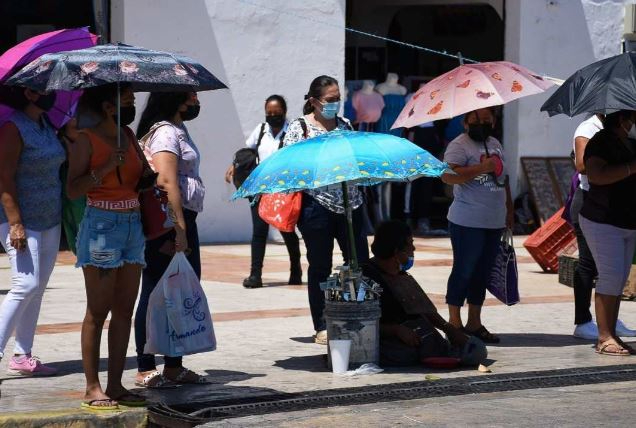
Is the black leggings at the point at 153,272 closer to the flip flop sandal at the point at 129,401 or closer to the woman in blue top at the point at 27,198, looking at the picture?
the flip flop sandal at the point at 129,401

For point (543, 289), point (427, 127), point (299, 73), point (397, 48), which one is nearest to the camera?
point (543, 289)

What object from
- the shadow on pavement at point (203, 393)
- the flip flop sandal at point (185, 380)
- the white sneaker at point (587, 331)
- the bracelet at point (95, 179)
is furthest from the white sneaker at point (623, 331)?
the bracelet at point (95, 179)

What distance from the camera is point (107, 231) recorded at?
23.4 feet

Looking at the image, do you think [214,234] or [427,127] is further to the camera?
[427,127]

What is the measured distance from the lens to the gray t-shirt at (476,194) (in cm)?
945

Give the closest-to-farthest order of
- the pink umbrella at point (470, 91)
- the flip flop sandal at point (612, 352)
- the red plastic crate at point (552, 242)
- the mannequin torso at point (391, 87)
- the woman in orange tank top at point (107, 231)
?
the woman in orange tank top at point (107, 231) → the pink umbrella at point (470, 91) → the flip flop sandal at point (612, 352) → the red plastic crate at point (552, 242) → the mannequin torso at point (391, 87)

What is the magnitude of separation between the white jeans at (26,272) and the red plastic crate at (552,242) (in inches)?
275

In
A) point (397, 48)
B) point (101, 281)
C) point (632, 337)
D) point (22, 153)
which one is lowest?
point (632, 337)

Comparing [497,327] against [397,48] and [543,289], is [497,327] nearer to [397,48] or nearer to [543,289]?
[543,289]

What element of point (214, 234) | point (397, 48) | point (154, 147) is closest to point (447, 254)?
point (214, 234)

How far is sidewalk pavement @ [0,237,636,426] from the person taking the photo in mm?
7734

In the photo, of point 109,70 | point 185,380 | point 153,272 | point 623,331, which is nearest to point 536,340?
point 623,331

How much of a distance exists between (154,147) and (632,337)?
4.15m

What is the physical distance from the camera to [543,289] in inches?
508
